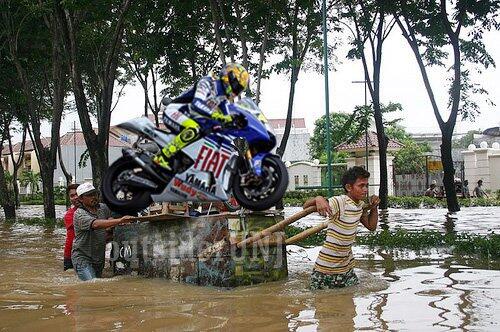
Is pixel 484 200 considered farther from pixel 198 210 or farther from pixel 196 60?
pixel 198 210

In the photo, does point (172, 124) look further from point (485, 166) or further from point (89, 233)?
point (485, 166)

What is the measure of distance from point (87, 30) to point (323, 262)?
581 inches

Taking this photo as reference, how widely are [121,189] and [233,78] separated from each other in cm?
98

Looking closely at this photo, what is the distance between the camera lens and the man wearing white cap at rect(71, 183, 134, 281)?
785cm

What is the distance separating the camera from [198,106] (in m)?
4.20

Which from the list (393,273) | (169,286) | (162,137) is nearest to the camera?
(162,137)

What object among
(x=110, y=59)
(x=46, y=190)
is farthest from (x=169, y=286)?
(x=46, y=190)

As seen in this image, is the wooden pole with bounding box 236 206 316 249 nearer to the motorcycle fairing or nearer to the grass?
the motorcycle fairing

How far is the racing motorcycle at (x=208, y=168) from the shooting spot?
4.12m

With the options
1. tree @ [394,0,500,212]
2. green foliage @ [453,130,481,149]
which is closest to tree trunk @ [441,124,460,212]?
tree @ [394,0,500,212]

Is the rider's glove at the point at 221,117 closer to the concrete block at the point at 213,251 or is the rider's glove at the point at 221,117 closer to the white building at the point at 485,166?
the concrete block at the point at 213,251

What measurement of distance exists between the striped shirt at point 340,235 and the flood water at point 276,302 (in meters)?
0.30

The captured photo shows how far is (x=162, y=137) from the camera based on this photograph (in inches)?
165

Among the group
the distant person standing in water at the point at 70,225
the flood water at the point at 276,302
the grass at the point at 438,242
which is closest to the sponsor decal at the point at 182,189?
the flood water at the point at 276,302
